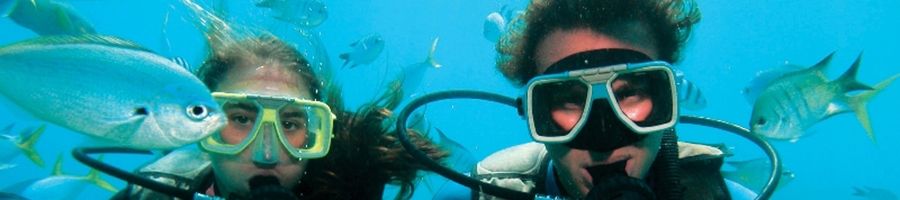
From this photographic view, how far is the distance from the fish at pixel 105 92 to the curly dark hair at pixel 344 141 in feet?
4.58

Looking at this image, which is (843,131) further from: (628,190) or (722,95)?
(628,190)

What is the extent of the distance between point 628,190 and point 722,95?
3138 inches

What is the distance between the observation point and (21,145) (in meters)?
5.22

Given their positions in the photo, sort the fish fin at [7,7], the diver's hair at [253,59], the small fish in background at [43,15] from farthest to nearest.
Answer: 1. the fish fin at [7,7]
2. the small fish in background at [43,15]
3. the diver's hair at [253,59]

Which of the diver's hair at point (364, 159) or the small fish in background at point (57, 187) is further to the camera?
the small fish in background at point (57, 187)

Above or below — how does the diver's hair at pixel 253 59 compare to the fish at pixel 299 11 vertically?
below

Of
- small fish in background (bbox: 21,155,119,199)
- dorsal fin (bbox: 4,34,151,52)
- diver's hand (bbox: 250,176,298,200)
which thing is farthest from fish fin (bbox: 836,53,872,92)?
small fish in background (bbox: 21,155,119,199)

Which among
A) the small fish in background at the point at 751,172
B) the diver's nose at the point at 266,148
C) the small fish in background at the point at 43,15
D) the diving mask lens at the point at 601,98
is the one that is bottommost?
the small fish in background at the point at 751,172

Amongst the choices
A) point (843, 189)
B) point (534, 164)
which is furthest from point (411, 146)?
point (843, 189)

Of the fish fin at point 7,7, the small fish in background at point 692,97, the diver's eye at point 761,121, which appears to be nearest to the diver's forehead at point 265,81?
the fish fin at point 7,7

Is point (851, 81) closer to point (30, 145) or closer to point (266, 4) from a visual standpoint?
point (266, 4)

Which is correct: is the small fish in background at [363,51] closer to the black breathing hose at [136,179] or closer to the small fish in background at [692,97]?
the small fish in background at [692,97]

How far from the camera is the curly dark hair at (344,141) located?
3.43 meters

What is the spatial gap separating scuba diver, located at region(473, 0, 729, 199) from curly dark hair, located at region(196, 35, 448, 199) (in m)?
Result: 0.78
